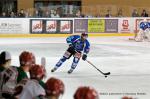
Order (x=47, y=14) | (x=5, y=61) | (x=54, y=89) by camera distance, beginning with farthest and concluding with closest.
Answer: (x=47, y=14)
(x=5, y=61)
(x=54, y=89)

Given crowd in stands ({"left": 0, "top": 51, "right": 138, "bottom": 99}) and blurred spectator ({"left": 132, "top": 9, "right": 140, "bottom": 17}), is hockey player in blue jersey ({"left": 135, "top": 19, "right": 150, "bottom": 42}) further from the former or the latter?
crowd in stands ({"left": 0, "top": 51, "right": 138, "bottom": 99})

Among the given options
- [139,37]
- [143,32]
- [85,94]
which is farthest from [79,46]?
[143,32]

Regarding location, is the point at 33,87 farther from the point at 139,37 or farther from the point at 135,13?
the point at 135,13

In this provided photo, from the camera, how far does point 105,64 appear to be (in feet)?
45.6

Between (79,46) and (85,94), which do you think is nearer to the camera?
(85,94)

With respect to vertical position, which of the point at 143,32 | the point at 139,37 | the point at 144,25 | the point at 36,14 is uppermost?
the point at 36,14

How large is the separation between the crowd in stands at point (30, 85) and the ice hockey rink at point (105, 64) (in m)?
4.11

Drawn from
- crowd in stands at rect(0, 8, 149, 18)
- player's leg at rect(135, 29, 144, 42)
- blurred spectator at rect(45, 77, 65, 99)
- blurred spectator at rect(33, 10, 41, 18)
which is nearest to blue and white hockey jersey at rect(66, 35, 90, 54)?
blurred spectator at rect(45, 77, 65, 99)

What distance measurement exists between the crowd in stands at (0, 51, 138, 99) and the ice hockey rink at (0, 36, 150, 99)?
4112mm

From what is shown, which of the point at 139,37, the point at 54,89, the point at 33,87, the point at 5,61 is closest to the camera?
the point at 54,89

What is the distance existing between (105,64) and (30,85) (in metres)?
10.3

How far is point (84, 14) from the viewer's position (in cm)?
2611

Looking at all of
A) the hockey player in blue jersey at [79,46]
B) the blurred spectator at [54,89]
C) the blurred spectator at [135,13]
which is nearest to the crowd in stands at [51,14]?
the blurred spectator at [135,13]

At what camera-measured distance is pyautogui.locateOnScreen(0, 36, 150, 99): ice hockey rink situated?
974 centimetres
